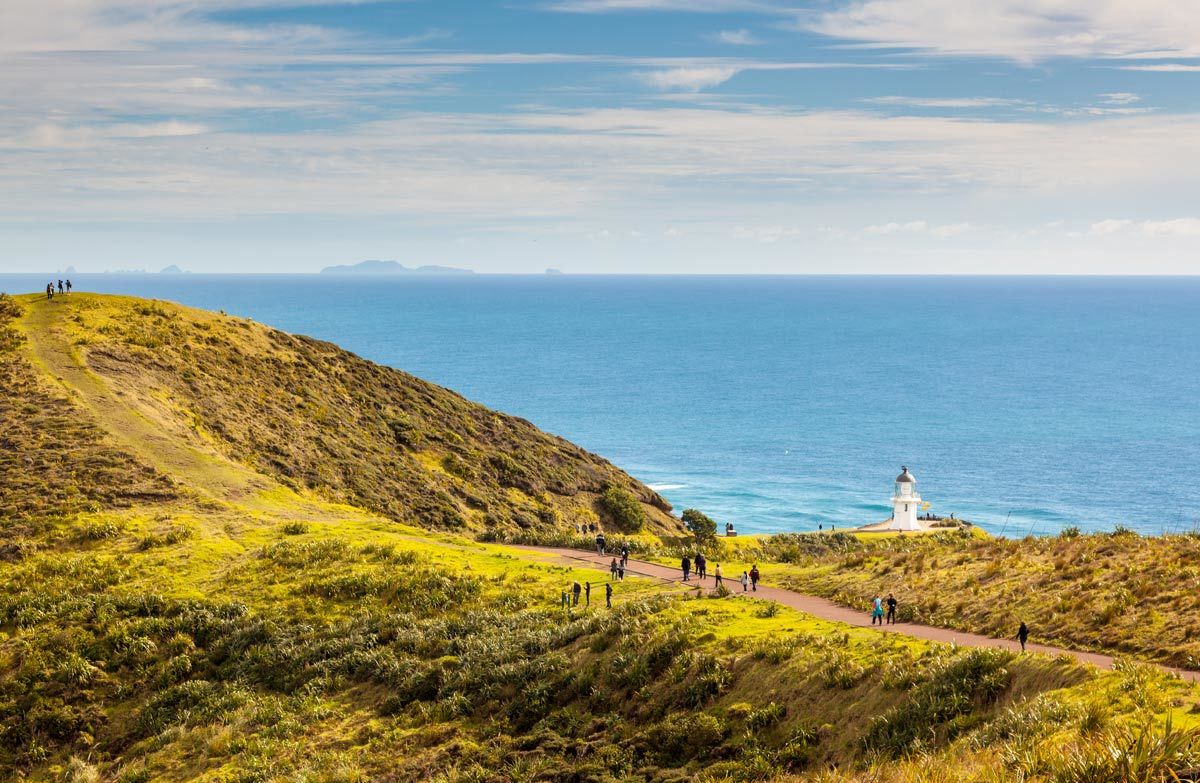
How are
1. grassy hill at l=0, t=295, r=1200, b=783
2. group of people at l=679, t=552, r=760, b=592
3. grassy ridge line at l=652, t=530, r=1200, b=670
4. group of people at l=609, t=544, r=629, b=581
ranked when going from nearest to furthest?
grassy hill at l=0, t=295, r=1200, b=783
grassy ridge line at l=652, t=530, r=1200, b=670
group of people at l=679, t=552, r=760, b=592
group of people at l=609, t=544, r=629, b=581

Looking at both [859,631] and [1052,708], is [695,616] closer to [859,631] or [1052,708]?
[859,631]

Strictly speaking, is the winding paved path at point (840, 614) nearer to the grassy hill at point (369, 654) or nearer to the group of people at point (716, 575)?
the group of people at point (716, 575)

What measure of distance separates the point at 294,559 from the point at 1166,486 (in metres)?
92.6

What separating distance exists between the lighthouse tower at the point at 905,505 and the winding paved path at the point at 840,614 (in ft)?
89.4

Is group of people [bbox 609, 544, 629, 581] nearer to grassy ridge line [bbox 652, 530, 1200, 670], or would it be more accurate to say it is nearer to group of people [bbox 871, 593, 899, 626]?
grassy ridge line [bbox 652, 530, 1200, 670]

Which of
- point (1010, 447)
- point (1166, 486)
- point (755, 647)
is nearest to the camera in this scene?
point (755, 647)

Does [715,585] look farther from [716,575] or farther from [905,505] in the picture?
[905,505]

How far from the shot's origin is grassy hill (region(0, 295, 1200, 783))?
21.3 metres

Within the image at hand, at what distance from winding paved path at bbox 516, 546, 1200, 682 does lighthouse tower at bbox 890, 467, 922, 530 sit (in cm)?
2725

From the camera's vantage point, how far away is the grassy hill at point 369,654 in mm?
21328

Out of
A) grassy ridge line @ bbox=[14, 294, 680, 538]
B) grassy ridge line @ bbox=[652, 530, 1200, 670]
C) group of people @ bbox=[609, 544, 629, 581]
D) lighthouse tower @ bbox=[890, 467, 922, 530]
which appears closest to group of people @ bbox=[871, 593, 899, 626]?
grassy ridge line @ bbox=[652, 530, 1200, 670]

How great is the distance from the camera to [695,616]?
31156 millimetres

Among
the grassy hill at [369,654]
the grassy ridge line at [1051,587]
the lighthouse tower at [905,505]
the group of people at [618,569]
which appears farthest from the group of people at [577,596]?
the lighthouse tower at [905,505]

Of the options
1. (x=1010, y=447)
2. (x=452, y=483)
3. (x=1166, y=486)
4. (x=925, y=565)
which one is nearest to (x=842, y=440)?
(x=1010, y=447)
